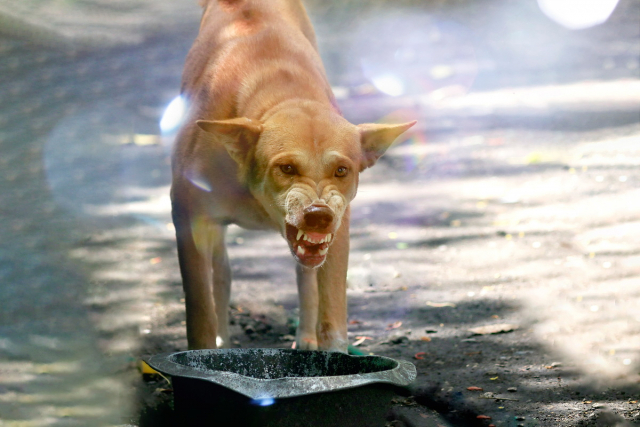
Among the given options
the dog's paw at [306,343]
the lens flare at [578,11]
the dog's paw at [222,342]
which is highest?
the lens flare at [578,11]

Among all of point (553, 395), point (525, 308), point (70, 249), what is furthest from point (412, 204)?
point (553, 395)

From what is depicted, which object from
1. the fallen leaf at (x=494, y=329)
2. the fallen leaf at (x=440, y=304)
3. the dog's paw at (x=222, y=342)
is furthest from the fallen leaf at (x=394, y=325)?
the dog's paw at (x=222, y=342)

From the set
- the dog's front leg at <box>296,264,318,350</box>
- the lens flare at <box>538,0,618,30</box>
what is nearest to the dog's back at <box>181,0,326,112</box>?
the dog's front leg at <box>296,264,318,350</box>

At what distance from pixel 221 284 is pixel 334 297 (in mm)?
1301

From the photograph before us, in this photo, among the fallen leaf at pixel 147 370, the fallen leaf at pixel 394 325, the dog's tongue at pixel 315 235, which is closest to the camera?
the dog's tongue at pixel 315 235

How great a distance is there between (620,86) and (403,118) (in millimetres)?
3435

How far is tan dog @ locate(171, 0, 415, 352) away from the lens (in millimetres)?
3607

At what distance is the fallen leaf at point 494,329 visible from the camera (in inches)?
202

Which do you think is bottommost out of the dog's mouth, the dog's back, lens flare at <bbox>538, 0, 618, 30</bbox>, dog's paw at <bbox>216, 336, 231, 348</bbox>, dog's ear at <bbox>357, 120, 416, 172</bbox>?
dog's paw at <bbox>216, 336, 231, 348</bbox>

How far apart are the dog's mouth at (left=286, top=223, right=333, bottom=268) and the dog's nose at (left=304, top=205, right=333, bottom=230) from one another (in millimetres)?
108

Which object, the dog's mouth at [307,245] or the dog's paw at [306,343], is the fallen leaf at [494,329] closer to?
the dog's paw at [306,343]

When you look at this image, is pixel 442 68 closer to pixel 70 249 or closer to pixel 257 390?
pixel 70 249

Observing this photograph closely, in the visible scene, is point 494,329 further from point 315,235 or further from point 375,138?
point 315,235

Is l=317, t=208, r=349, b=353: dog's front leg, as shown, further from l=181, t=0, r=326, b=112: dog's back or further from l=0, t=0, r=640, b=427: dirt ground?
l=181, t=0, r=326, b=112: dog's back
